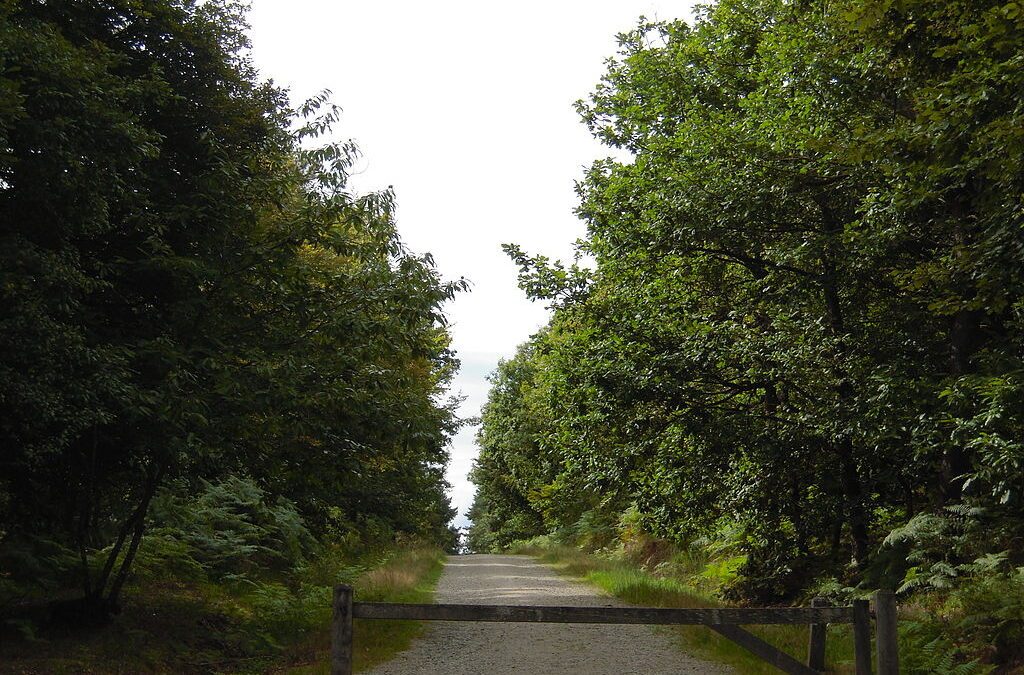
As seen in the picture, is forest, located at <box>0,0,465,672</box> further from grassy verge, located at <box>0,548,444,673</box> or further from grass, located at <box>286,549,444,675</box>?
grass, located at <box>286,549,444,675</box>

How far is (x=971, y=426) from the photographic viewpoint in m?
8.95

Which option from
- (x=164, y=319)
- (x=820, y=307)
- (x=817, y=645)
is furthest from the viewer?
Result: (x=820, y=307)

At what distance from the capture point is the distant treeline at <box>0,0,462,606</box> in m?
8.62

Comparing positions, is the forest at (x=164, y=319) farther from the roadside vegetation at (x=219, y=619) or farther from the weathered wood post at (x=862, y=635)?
the weathered wood post at (x=862, y=635)

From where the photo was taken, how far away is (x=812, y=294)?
13.2 meters

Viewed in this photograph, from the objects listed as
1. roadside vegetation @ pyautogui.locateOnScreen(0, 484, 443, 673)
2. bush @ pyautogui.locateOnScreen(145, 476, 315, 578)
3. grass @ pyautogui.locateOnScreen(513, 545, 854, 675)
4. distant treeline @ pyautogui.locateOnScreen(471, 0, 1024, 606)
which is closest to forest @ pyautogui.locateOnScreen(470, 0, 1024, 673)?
distant treeline @ pyautogui.locateOnScreen(471, 0, 1024, 606)

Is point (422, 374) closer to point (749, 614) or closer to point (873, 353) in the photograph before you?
point (873, 353)

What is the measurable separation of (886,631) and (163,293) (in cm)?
995

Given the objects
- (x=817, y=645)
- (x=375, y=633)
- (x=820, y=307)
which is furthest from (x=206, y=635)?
(x=820, y=307)

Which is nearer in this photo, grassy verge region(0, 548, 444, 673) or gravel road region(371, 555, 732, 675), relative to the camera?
grassy verge region(0, 548, 444, 673)

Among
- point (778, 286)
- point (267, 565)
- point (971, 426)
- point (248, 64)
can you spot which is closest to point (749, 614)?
point (971, 426)

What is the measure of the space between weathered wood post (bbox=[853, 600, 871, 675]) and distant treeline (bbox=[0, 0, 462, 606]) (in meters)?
6.61

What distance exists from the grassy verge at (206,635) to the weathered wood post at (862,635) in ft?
20.3

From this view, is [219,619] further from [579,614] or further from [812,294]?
[812,294]
